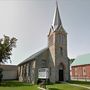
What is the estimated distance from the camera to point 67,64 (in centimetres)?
4581

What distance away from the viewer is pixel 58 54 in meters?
44.8

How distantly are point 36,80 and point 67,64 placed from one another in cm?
763

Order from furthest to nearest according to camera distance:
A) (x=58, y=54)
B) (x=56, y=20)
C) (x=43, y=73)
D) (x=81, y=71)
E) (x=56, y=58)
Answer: (x=81, y=71) → (x=56, y=20) → (x=58, y=54) → (x=56, y=58) → (x=43, y=73)

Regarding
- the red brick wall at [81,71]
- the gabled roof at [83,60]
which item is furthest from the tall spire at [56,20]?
the gabled roof at [83,60]

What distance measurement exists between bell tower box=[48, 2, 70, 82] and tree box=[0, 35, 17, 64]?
10982 mm

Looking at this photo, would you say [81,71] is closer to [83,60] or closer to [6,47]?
[83,60]

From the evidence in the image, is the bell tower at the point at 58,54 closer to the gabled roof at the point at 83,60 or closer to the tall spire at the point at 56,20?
the tall spire at the point at 56,20

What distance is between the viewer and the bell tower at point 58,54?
4412 centimetres

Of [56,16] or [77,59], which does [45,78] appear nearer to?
[56,16]

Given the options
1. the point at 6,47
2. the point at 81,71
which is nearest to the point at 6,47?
the point at 6,47

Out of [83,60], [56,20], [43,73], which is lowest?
[43,73]

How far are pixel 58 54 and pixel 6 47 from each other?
14.1m

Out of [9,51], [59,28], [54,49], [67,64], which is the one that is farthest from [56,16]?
[9,51]

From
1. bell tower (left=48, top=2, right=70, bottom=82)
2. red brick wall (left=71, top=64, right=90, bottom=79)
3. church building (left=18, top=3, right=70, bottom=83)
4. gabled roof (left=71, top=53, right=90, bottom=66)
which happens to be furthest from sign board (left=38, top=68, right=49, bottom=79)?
gabled roof (left=71, top=53, right=90, bottom=66)
